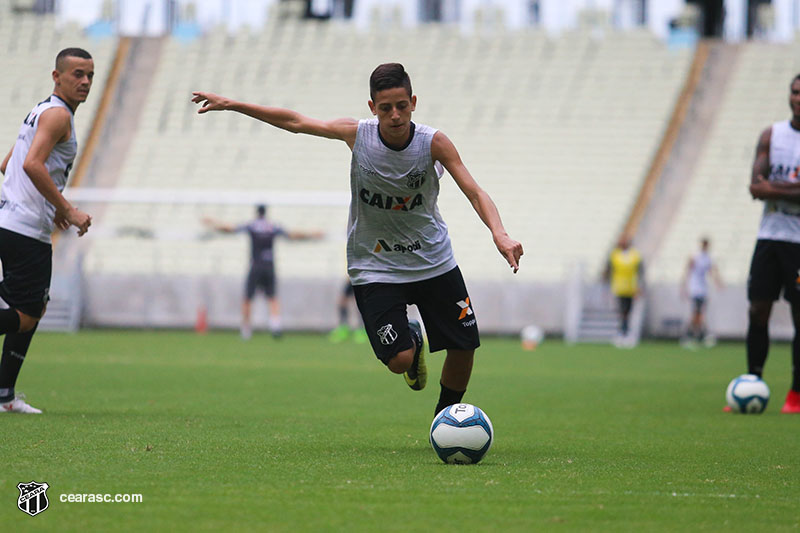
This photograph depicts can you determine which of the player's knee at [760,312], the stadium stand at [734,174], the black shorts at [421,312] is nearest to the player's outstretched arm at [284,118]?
the black shorts at [421,312]

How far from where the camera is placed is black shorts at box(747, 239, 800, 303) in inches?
353

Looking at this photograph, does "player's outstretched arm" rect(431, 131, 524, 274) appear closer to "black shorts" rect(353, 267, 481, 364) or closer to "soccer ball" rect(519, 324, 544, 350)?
"black shorts" rect(353, 267, 481, 364)

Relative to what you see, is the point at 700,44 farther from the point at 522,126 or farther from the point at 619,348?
the point at 619,348

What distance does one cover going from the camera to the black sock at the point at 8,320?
749 centimetres

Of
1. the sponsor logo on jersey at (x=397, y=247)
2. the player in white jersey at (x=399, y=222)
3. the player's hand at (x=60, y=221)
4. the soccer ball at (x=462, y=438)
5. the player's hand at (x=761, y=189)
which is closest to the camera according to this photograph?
the soccer ball at (x=462, y=438)

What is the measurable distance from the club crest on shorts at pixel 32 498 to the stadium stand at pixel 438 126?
1930cm

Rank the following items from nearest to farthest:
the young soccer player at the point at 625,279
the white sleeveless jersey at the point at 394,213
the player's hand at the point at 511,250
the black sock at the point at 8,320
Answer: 1. the player's hand at the point at 511,250
2. the white sleeveless jersey at the point at 394,213
3. the black sock at the point at 8,320
4. the young soccer player at the point at 625,279

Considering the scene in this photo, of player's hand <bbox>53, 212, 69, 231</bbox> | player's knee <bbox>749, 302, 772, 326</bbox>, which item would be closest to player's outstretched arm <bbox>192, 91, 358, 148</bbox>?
player's hand <bbox>53, 212, 69, 231</bbox>

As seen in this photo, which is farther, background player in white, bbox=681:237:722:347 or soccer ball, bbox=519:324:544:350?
background player in white, bbox=681:237:722:347

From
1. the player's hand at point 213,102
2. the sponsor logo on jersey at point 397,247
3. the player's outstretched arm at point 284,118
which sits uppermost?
the player's hand at point 213,102

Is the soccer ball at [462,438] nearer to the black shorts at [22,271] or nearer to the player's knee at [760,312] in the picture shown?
the black shorts at [22,271]

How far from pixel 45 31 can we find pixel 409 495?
1189 inches

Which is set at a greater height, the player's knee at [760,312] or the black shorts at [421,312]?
the black shorts at [421,312]

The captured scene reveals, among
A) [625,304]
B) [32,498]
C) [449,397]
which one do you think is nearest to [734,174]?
[625,304]
